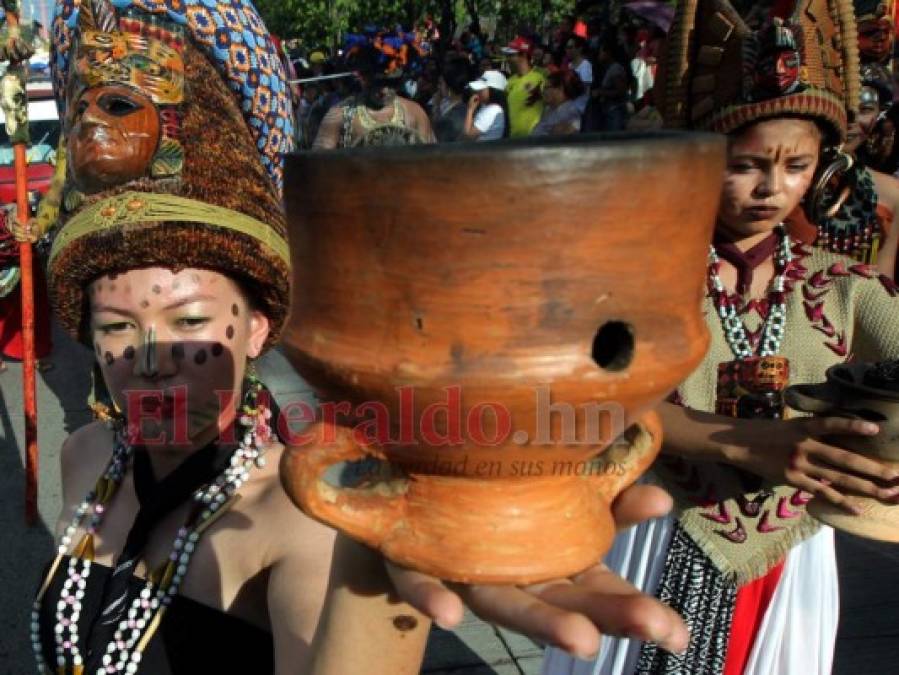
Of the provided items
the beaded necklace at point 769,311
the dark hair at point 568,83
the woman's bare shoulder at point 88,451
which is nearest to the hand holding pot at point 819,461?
the beaded necklace at point 769,311

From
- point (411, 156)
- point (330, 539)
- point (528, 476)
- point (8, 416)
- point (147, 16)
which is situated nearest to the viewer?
point (411, 156)

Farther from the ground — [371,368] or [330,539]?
[371,368]

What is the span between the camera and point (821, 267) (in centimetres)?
196

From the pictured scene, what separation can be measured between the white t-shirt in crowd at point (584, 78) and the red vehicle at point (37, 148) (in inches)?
192

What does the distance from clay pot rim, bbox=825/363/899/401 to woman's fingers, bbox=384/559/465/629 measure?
1.02 meters

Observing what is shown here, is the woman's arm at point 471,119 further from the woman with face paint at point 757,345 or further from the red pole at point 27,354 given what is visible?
the woman with face paint at point 757,345

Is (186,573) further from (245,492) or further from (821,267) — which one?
(821,267)

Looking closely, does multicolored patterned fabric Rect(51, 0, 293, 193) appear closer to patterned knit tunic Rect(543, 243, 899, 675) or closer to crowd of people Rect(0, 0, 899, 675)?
crowd of people Rect(0, 0, 899, 675)

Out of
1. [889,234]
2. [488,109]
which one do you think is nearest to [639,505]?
[889,234]

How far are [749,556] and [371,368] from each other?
152cm

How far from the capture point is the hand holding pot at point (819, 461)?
153cm

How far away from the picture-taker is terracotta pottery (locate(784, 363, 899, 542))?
1.49 metres

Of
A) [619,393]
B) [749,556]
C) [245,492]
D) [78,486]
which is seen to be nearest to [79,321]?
[78,486]

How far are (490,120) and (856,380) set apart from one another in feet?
22.5
